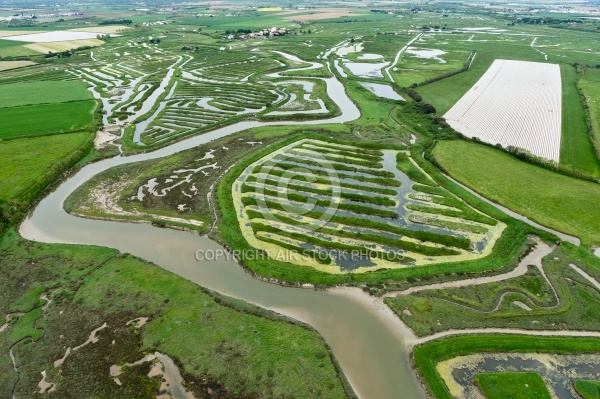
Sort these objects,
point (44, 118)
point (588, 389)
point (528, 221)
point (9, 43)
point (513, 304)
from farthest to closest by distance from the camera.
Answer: point (9, 43) < point (44, 118) < point (528, 221) < point (513, 304) < point (588, 389)

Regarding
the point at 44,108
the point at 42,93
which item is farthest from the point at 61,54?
the point at 44,108

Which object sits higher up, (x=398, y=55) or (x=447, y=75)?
(x=398, y=55)

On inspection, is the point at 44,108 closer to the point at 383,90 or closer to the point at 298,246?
the point at 298,246

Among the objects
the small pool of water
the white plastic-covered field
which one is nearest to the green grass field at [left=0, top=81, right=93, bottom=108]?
the small pool of water

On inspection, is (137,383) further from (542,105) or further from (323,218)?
(542,105)

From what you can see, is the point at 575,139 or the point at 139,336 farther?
the point at 575,139

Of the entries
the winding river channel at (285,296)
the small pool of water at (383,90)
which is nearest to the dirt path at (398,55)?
the small pool of water at (383,90)

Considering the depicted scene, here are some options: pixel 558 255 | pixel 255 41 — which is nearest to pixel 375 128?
pixel 558 255

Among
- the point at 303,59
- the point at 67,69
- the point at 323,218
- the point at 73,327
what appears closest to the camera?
the point at 73,327
